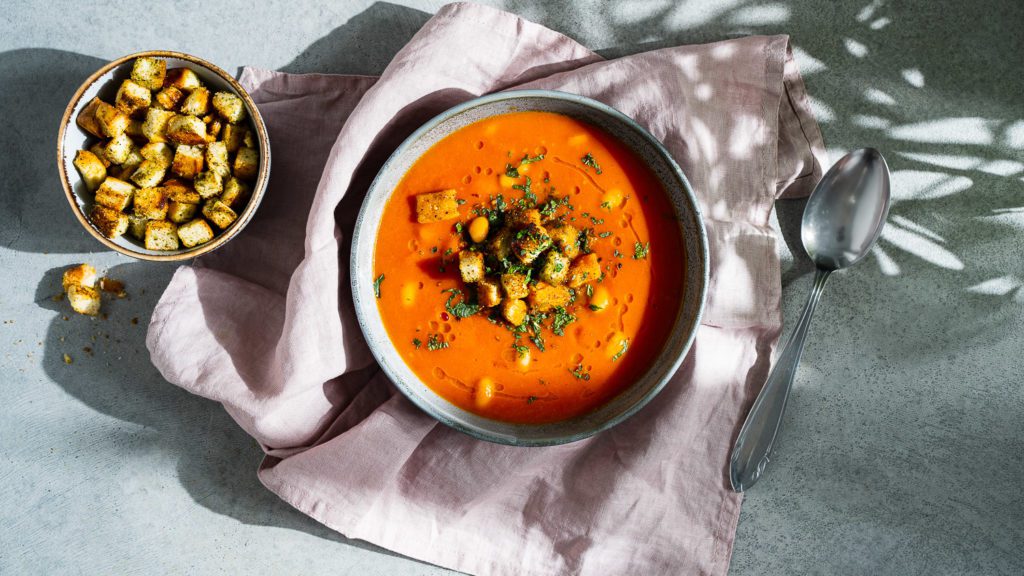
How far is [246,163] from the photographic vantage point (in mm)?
2184

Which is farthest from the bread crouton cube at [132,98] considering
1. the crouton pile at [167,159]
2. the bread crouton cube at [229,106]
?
the bread crouton cube at [229,106]

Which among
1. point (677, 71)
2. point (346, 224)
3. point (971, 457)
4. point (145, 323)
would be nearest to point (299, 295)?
point (346, 224)

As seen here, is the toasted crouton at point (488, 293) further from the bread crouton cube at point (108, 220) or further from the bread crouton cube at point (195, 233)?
the bread crouton cube at point (108, 220)

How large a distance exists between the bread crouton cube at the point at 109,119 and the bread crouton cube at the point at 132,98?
0.02 metres

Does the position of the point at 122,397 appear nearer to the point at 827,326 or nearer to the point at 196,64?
the point at 196,64

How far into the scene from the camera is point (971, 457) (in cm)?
250

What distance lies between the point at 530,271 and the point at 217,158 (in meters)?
1.13

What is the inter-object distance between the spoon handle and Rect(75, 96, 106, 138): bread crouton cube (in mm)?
2516

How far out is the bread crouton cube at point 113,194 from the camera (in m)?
2.12

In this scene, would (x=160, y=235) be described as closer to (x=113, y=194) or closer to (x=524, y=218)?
(x=113, y=194)

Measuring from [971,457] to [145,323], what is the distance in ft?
10.7

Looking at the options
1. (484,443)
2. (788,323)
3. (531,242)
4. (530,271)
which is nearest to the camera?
(531,242)

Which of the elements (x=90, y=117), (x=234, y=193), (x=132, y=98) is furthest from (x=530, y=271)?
(x=90, y=117)

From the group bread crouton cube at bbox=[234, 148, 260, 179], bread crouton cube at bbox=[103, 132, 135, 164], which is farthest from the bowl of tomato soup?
bread crouton cube at bbox=[103, 132, 135, 164]
